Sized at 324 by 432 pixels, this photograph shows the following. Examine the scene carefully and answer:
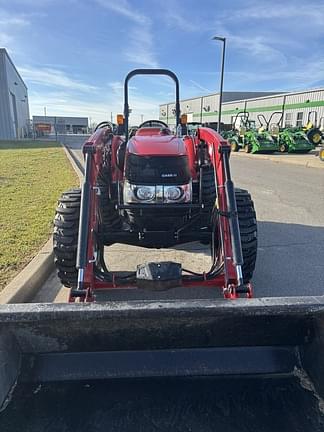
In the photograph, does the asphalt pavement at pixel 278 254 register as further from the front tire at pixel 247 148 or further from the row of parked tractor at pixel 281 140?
the front tire at pixel 247 148

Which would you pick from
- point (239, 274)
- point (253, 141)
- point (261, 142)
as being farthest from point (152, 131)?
point (253, 141)

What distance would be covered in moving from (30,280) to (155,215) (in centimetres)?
139

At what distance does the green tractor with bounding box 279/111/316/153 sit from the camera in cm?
1823

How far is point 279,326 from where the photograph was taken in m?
2.05

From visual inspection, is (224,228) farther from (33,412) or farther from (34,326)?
(33,412)

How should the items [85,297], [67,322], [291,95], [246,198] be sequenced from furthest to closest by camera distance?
[291,95] → [246,198] → [85,297] → [67,322]

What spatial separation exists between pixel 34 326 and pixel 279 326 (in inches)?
54.7

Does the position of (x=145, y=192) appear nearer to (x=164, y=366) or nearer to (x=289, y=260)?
(x=164, y=366)

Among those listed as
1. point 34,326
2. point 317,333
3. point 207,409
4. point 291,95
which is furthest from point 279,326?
point 291,95

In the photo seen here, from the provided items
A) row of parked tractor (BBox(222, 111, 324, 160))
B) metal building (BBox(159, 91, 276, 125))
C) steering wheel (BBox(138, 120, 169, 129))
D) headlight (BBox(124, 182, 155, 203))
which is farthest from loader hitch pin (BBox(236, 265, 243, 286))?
metal building (BBox(159, 91, 276, 125))

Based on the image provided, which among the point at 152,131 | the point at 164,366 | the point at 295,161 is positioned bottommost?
the point at 295,161

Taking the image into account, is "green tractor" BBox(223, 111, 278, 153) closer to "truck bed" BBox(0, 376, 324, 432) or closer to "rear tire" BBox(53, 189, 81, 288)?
"rear tire" BBox(53, 189, 81, 288)

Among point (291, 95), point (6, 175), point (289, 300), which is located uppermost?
point (291, 95)

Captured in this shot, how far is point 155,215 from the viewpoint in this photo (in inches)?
117
